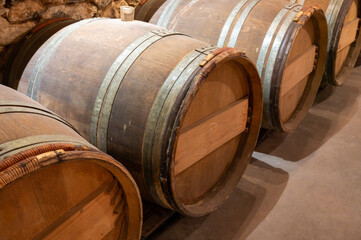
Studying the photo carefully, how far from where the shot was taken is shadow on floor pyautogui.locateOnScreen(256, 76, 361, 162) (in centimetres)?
343

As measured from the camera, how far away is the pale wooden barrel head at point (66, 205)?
1215 mm

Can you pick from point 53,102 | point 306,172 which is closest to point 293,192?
point 306,172

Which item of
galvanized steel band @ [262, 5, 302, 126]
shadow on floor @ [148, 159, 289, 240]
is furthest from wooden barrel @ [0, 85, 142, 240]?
galvanized steel band @ [262, 5, 302, 126]

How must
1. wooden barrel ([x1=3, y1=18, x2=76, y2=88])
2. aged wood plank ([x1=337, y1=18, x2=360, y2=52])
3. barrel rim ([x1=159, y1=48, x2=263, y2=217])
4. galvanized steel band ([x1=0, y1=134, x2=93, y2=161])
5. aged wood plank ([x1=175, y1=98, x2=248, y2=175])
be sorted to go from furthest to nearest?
aged wood plank ([x1=337, y1=18, x2=360, y2=52]) → wooden barrel ([x1=3, y1=18, x2=76, y2=88]) → aged wood plank ([x1=175, y1=98, x2=248, y2=175]) → barrel rim ([x1=159, y1=48, x2=263, y2=217]) → galvanized steel band ([x1=0, y1=134, x2=93, y2=161])

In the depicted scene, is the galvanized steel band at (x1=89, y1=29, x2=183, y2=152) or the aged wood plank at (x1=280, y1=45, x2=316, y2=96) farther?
the aged wood plank at (x1=280, y1=45, x2=316, y2=96)

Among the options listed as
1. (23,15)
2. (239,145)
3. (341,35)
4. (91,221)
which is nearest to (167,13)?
(23,15)

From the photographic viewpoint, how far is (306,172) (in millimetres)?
3123

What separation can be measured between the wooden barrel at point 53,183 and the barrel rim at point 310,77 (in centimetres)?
142

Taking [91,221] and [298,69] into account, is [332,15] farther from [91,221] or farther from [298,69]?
[91,221]

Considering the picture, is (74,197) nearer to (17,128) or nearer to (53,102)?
(17,128)

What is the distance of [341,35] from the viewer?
3.87 metres

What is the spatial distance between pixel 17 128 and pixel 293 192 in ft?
7.18

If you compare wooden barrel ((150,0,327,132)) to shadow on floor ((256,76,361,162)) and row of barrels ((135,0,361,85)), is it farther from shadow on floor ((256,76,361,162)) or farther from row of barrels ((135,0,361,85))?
shadow on floor ((256,76,361,162))

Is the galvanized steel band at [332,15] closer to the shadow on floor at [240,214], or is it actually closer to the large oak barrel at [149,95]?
the shadow on floor at [240,214]
